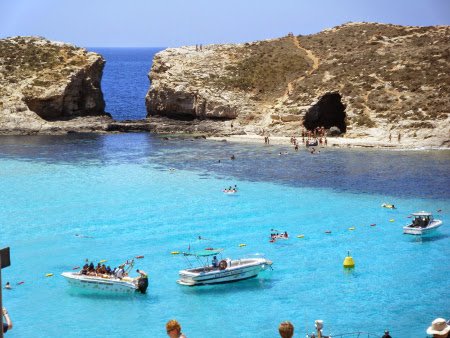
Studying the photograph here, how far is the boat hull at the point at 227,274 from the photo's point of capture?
43125 mm

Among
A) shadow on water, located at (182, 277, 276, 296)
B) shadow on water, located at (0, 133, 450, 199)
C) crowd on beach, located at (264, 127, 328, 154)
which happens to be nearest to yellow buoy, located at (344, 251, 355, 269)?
shadow on water, located at (182, 277, 276, 296)

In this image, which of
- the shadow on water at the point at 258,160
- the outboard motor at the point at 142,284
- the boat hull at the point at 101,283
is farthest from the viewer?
the shadow on water at the point at 258,160

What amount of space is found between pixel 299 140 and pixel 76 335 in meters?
65.6

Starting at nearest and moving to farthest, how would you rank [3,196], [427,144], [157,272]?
[157,272], [3,196], [427,144]

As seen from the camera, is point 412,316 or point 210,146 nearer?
point 412,316

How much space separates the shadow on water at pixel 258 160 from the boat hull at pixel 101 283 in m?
29.2

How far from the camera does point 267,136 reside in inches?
4031

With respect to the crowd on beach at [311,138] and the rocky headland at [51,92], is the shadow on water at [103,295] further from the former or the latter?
the rocky headland at [51,92]

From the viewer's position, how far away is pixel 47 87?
108500mm

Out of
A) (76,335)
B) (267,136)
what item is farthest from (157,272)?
(267,136)

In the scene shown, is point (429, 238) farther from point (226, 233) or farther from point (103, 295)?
point (103, 295)

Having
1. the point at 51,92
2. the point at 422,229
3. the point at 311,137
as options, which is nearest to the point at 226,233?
the point at 422,229

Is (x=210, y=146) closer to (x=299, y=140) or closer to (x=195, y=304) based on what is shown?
(x=299, y=140)

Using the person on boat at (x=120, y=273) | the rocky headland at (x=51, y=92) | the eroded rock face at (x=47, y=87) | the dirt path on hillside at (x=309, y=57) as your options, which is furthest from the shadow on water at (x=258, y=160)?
Answer: the person on boat at (x=120, y=273)
